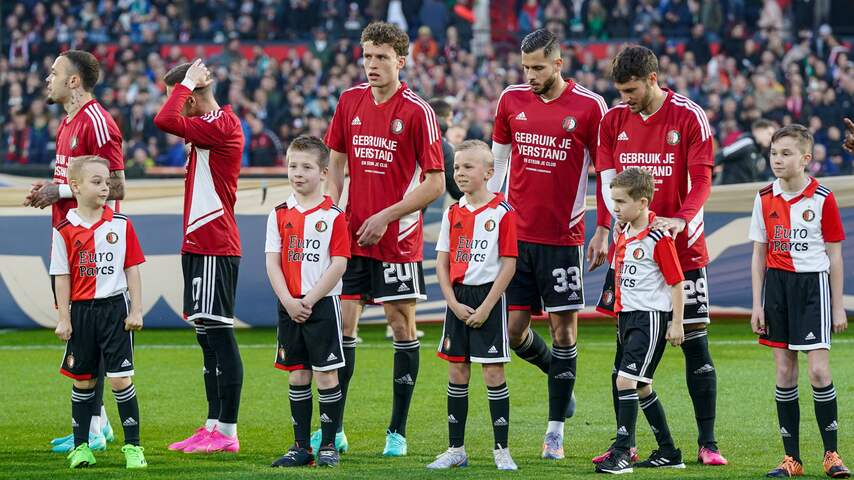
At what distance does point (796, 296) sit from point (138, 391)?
5.13 m

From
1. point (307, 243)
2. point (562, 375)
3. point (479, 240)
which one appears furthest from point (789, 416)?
point (307, 243)

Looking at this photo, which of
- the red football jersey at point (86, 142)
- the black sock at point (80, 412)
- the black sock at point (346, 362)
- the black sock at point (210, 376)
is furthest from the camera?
the black sock at point (210, 376)

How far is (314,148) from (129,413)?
5.56ft

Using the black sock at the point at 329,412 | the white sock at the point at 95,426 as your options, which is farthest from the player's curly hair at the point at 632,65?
the white sock at the point at 95,426

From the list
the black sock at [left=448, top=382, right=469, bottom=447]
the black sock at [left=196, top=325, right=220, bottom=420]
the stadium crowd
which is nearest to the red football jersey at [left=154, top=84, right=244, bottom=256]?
the black sock at [left=196, top=325, right=220, bottom=420]

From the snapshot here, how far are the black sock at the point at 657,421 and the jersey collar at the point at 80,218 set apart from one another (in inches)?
117

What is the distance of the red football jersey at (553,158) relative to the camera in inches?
278

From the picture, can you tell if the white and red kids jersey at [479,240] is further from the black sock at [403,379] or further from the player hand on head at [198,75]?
the player hand on head at [198,75]

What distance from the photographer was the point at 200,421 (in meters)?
8.27

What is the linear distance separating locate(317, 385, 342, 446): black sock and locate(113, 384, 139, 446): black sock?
0.98 m

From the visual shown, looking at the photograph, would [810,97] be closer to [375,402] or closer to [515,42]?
[515,42]

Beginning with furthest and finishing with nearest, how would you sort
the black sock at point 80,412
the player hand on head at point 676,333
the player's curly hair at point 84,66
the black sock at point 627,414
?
the player's curly hair at point 84,66 → the black sock at point 80,412 → the black sock at point 627,414 → the player hand on head at point 676,333

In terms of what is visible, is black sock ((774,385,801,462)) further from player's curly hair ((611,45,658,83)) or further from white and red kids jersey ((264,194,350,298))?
white and red kids jersey ((264,194,350,298))

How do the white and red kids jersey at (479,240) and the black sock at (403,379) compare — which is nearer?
the white and red kids jersey at (479,240)
